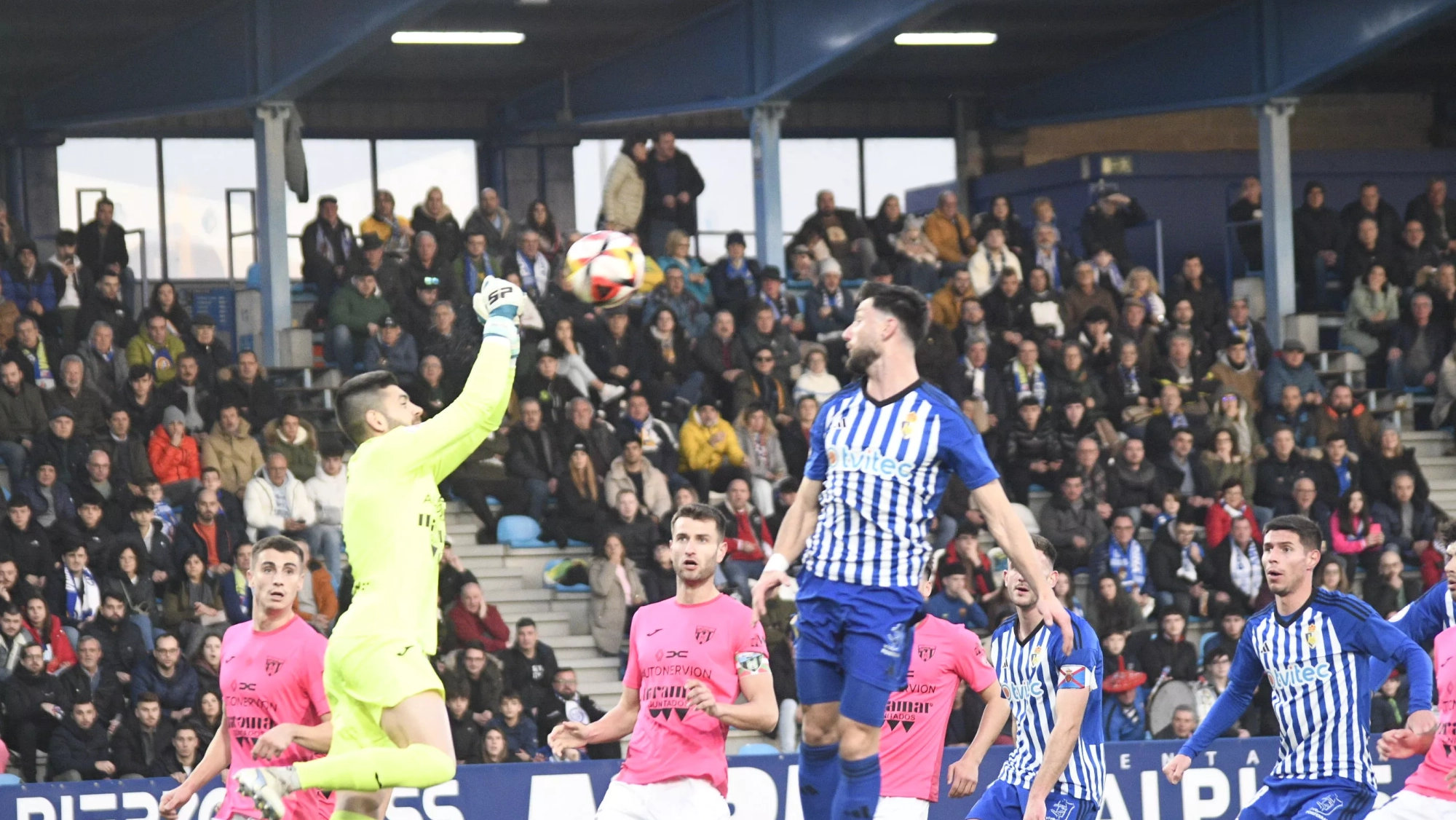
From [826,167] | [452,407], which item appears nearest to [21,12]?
[826,167]

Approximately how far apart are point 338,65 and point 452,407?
13048 millimetres

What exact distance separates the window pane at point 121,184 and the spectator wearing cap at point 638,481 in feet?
31.4

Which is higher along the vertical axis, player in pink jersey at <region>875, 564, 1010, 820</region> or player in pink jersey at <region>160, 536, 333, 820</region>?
player in pink jersey at <region>160, 536, 333, 820</region>

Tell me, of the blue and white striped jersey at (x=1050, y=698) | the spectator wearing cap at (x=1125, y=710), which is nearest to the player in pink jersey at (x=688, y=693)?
the blue and white striped jersey at (x=1050, y=698)

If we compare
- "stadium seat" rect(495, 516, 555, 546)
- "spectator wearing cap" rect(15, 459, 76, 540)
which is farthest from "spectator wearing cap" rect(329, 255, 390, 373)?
"spectator wearing cap" rect(15, 459, 76, 540)

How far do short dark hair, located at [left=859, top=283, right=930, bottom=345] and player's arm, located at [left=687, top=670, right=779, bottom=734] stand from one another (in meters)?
1.77

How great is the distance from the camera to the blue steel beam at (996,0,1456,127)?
22.3 meters

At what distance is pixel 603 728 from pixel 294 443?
28.8ft

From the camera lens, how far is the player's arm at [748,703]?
8.92 m

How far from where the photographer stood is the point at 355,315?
19.8 meters

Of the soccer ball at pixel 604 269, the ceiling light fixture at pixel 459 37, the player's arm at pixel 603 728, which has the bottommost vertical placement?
the player's arm at pixel 603 728

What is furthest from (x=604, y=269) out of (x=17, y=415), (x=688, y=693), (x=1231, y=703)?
(x=17, y=415)

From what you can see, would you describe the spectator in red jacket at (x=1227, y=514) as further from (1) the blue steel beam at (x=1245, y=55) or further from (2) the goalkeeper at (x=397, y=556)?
(2) the goalkeeper at (x=397, y=556)

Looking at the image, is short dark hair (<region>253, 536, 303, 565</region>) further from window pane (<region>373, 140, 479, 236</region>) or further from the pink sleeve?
window pane (<region>373, 140, 479, 236</region>)
